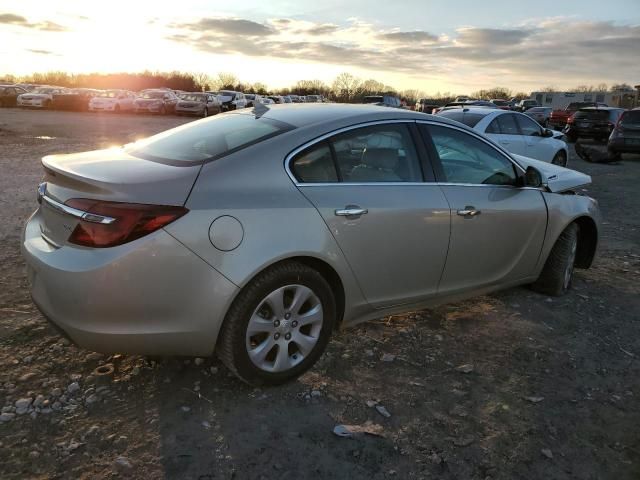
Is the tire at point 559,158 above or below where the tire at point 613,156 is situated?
above

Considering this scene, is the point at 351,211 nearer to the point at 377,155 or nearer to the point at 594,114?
the point at 377,155

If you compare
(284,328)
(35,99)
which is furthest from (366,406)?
(35,99)

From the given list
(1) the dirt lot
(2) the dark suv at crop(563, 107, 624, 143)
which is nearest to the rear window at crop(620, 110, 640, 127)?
(2) the dark suv at crop(563, 107, 624, 143)

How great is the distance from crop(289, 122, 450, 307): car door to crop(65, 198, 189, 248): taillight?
833 millimetres

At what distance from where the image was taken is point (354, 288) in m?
3.31

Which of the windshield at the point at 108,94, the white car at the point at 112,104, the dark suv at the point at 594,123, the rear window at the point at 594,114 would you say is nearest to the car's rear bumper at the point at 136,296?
the dark suv at the point at 594,123

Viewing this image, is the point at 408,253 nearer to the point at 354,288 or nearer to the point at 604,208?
the point at 354,288

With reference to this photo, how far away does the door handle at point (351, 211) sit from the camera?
3132mm

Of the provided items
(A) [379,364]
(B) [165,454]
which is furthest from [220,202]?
(A) [379,364]

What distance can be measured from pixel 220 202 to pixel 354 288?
1038 mm

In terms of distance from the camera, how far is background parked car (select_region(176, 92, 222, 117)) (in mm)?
33344

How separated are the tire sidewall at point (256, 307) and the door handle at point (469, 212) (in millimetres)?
1176

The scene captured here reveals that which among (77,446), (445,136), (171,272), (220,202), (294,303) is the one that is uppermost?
(445,136)

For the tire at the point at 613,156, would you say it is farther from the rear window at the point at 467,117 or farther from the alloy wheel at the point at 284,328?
the alloy wheel at the point at 284,328
